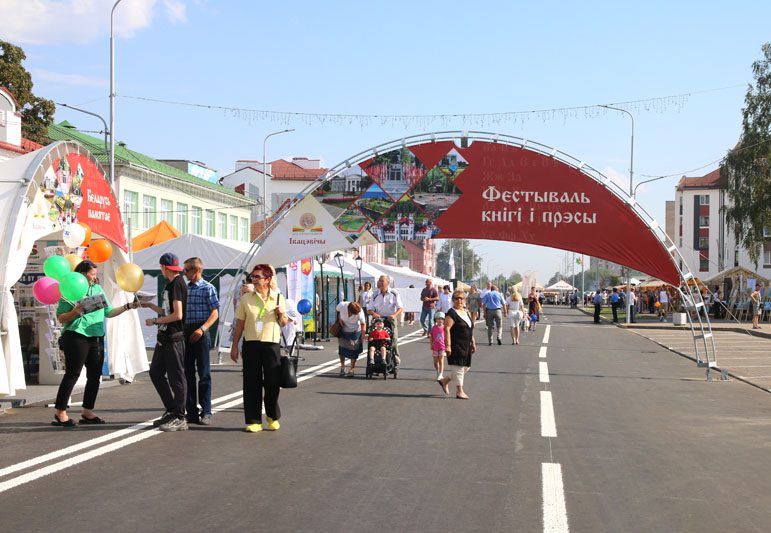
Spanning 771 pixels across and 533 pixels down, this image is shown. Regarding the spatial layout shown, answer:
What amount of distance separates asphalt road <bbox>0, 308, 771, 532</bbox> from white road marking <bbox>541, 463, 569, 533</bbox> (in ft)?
0.07

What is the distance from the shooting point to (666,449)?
30.7ft

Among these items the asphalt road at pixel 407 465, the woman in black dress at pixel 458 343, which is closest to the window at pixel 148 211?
the asphalt road at pixel 407 465

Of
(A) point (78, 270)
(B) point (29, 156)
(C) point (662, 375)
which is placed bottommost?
(C) point (662, 375)

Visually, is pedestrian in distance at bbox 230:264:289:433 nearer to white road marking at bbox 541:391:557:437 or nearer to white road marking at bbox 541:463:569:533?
white road marking at bbox 541:391:557:437

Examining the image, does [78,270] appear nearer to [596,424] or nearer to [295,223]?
[596,424]

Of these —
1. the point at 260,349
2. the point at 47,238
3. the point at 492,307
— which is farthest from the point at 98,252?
the point at 492,307

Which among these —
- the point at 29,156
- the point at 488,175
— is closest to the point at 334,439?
the point at 29,156

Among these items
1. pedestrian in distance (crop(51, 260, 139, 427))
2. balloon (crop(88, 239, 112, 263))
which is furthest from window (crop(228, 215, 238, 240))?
pedestrian in distance (crop(51, 260, 139, 427))

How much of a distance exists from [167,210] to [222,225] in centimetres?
835

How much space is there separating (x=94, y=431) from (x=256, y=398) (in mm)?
1750

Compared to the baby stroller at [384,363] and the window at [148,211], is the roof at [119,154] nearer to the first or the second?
the window at [148,211]

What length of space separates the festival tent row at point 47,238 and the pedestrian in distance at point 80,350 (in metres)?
1.17

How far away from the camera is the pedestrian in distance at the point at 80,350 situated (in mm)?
10359

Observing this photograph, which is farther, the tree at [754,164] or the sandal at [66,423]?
the tree at [754,164]
